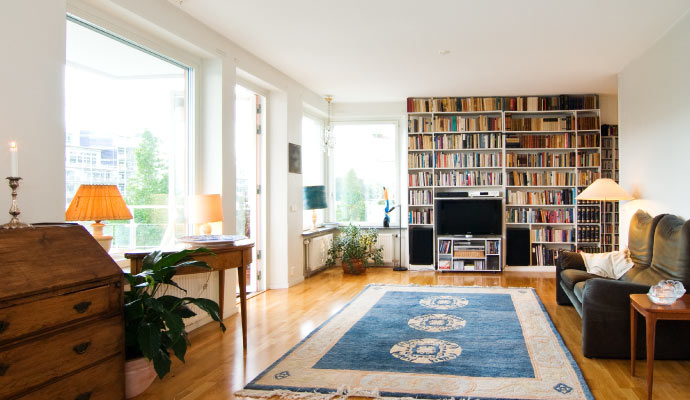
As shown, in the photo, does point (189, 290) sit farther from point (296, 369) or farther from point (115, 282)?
point (115, 282)

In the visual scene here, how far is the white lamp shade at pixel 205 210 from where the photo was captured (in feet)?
13.9

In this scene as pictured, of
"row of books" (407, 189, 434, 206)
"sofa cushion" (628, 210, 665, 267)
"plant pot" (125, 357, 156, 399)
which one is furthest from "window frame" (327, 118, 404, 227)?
"plant pot" (125, 357, 156, 399)

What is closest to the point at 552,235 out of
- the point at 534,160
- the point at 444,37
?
the point at 534,160

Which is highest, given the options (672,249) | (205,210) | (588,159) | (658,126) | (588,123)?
(588,123)

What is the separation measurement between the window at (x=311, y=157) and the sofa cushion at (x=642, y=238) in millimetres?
4342

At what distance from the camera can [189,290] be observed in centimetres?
421

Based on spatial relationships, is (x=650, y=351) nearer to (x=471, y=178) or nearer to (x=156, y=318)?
(x=156, y=318)

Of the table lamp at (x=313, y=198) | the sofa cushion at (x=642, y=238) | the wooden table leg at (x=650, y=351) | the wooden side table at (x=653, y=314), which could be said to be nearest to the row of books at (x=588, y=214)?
the sofa cushion at (x=642, y=238)

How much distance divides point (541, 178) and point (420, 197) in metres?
1.91

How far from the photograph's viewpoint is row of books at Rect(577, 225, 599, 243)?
770cm

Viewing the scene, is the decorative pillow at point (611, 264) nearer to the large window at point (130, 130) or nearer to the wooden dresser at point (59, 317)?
the large window at point (130, 130)

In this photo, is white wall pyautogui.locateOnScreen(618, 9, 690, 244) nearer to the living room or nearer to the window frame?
the living room

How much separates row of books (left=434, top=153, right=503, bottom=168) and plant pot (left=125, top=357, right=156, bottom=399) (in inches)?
239

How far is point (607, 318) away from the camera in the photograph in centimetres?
354
